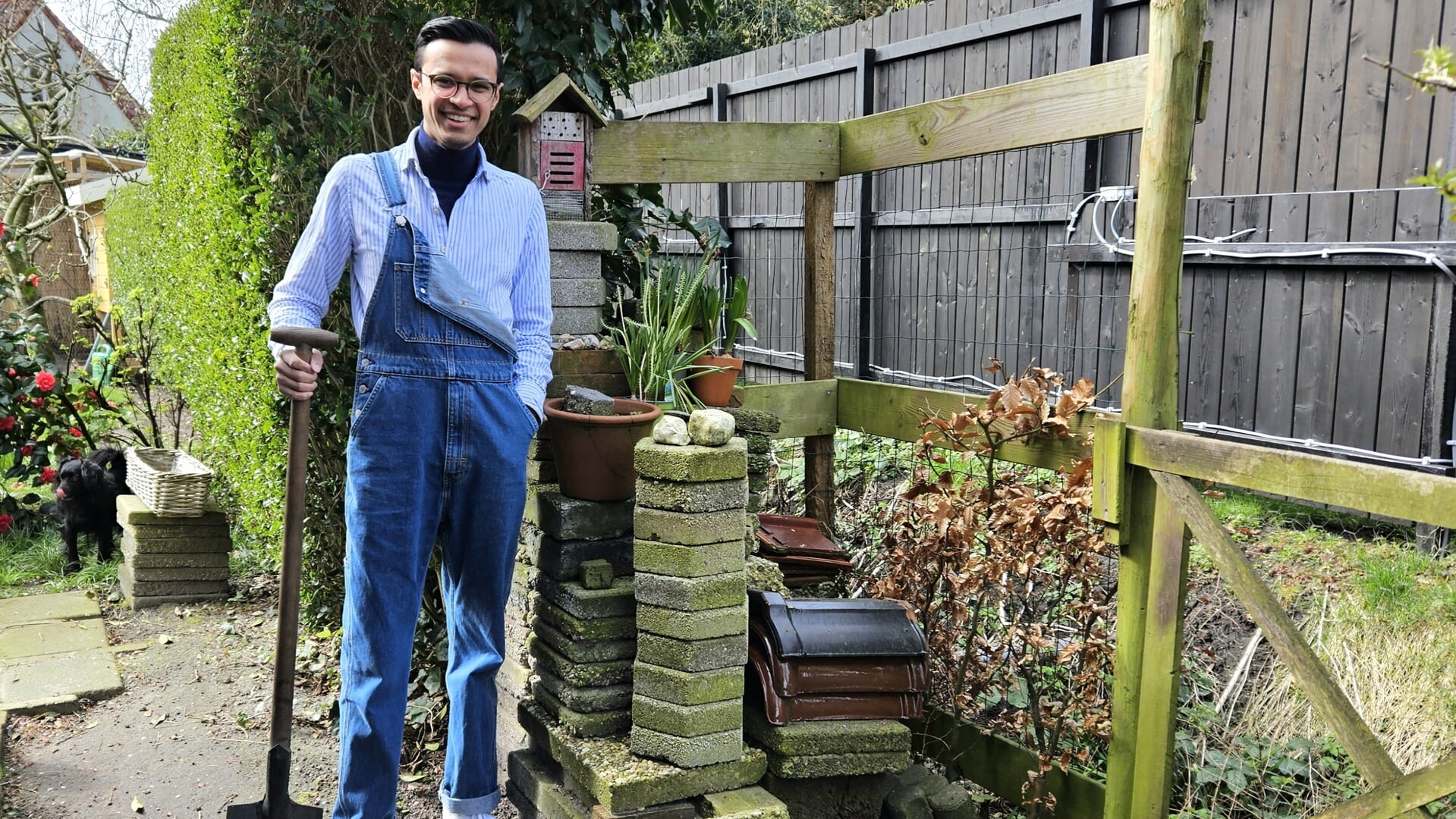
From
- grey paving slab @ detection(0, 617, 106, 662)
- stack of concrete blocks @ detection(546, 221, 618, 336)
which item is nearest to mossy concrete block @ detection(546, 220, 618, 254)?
stack of concrete blocks @ detection(546, 221, 618, 336)

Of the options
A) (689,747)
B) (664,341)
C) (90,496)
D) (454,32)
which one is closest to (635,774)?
(689,747)

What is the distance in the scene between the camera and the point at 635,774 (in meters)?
2.71

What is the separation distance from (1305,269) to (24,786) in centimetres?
548

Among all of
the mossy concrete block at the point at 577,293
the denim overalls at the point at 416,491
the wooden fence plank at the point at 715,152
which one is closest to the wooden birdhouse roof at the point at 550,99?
the wooden fence plank at the point at 715,152

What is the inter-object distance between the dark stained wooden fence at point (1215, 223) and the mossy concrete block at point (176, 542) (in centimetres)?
386

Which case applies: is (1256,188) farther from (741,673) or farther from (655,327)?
(741,673)

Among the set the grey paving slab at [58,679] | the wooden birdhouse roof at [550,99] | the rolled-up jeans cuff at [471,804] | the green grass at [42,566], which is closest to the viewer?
the rolled-up jeans cuff at [471,804]

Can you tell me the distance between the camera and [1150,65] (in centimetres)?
250

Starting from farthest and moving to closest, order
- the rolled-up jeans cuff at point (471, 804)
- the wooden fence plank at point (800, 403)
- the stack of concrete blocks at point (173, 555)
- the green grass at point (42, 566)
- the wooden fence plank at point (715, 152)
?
the green grass at point (42, 566) → the stack of concrete blocks at point (173, 555) → the wooden fence plank at point (800, 403) → the wooden fence plank at point (715, 152) → the rolled-up jeans cuff at point (471, 804)

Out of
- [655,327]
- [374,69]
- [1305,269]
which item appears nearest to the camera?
[655,327]

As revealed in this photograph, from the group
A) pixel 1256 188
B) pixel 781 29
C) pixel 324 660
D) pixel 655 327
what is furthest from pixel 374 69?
pixel 781 29

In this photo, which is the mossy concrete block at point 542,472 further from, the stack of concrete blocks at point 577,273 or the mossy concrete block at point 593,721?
the mossy concrete block at point 593,721

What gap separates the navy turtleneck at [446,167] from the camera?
2643 mm

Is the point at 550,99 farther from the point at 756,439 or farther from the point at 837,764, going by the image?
the point at 837,764
